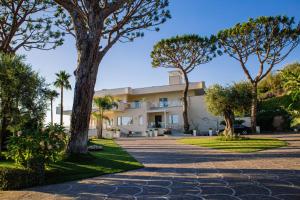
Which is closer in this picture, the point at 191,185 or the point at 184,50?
the point at 191,185

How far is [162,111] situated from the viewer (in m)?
36.6

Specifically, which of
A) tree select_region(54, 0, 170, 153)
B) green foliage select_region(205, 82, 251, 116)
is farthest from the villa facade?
tree select_region(54, 0, 170, 153)

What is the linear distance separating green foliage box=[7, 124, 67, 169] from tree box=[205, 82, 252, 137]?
1439 cm

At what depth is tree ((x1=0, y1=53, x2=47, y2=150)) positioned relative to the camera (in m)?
9.83

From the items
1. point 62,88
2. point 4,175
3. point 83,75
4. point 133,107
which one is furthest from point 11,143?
point 133,107

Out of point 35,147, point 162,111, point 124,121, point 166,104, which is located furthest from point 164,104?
point 35,147

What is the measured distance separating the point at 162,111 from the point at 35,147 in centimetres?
2926

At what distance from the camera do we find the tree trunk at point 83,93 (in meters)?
10.7

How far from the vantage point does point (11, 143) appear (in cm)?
805

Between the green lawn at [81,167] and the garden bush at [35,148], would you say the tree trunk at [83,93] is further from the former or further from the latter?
the garden bush at [35,148]

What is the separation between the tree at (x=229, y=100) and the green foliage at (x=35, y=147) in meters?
14.4

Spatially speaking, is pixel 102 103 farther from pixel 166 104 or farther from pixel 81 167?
pixel 81 167

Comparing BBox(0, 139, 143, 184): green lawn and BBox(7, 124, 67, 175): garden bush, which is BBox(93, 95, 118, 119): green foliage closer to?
BBox(0, 139, 143, 184): green lawn

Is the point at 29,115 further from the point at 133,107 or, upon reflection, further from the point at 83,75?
the point at 133,107
